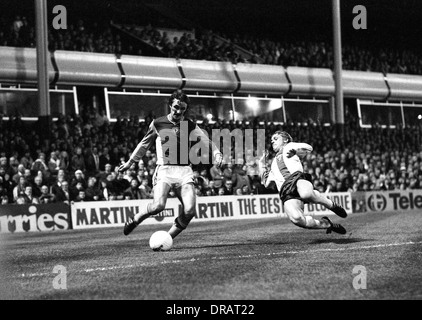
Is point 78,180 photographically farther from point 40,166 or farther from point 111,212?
point 111,212

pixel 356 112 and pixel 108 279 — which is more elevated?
pixel 356 112

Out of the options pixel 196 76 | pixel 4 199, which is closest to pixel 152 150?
pixel 4 199

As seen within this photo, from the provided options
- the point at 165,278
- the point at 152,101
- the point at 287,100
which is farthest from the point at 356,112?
the point at 165,278

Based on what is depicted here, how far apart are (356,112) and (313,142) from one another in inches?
424

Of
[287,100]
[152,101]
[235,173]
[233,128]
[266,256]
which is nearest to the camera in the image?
[266,256]

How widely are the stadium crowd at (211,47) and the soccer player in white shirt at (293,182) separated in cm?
2008

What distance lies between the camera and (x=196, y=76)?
37688 mm

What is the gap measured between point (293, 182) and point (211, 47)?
2633 centimetres

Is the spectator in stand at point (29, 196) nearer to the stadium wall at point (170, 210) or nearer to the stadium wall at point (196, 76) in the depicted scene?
the stadium wall at point (170, 210)

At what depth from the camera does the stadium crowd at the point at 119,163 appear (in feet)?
76.5

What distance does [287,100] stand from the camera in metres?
42.4

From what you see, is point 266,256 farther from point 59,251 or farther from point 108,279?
point 59,251

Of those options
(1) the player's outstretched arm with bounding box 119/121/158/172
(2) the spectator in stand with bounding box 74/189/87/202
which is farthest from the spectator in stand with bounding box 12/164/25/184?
(1) the player's outstretched arm with bounding box 119/121/158/172

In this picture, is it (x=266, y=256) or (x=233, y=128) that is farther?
(x=233, y=128)
